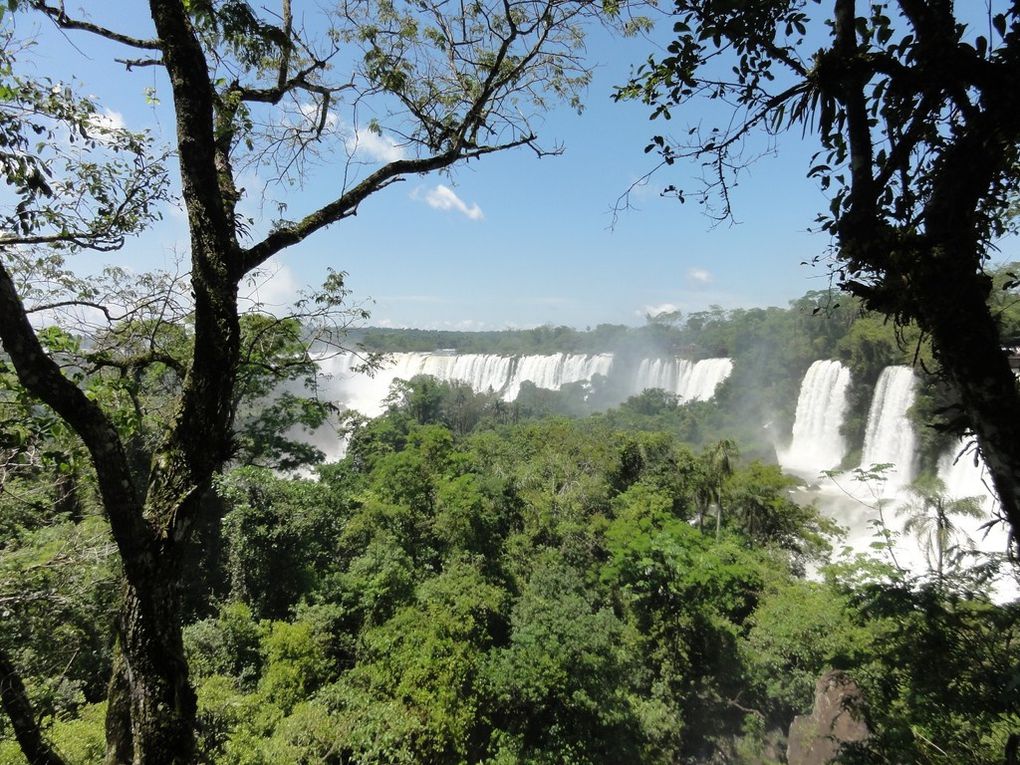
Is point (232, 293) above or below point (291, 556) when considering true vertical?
above

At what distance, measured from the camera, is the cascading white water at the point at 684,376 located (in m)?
44.6

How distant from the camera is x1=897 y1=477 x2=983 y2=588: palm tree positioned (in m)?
10.1

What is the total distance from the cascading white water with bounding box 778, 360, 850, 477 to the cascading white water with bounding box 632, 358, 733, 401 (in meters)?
12.2

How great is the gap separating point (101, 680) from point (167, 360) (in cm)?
980

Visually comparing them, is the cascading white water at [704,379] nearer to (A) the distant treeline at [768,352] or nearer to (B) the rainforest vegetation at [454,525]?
(A) the distant treeline at [768,352]

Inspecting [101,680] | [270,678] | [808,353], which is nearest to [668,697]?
[270,678]

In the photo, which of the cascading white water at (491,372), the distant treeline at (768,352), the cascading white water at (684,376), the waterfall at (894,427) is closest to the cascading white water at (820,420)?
the distant treeline at (768,352)

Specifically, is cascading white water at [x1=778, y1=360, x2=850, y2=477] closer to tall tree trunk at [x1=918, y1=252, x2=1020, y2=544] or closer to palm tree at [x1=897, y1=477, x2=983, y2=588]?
palm tree at [x1=897, y1=477, x2=983, y2=588]

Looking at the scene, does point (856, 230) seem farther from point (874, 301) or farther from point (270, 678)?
point (270, 678)

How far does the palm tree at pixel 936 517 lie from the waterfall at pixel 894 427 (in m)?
1.65

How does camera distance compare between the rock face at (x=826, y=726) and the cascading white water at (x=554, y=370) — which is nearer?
the rock face at (x=826, y=726)

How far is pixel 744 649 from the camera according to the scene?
41.4ft

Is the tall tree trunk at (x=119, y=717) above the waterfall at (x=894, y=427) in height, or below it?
below

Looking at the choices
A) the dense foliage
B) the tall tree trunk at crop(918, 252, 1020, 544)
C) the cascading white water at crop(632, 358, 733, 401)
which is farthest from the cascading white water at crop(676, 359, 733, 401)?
the tall tree trunk at crop(918, 252, 1020, 544)
